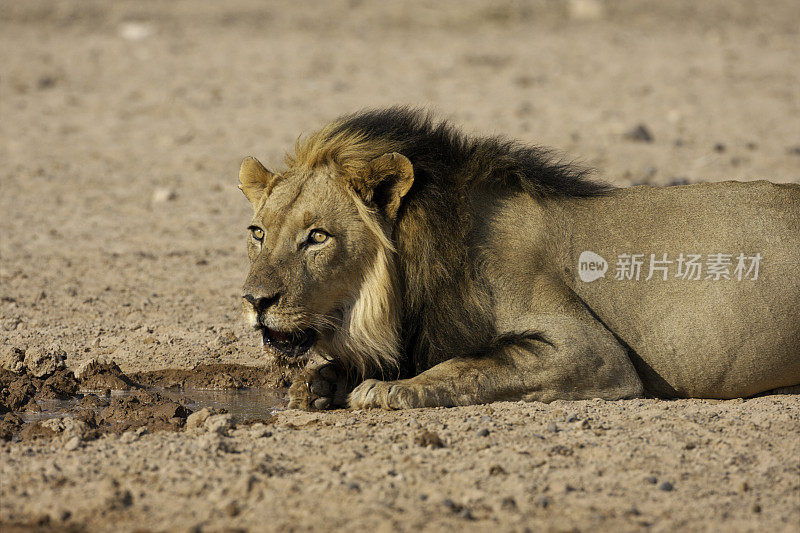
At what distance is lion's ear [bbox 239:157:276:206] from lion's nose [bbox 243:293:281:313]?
0.73 meters

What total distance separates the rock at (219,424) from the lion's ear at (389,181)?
1241 mm

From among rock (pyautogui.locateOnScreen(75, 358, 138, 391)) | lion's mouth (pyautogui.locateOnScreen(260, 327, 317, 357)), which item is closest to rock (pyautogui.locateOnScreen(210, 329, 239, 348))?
rock (pyautogui.locateOnScreen(75, 358, 138, 391))

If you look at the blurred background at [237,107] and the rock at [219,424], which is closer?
the rock at [219,424]

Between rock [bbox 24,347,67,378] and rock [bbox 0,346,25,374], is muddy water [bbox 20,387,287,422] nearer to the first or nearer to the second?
rock [bbox 24,347,67,378]

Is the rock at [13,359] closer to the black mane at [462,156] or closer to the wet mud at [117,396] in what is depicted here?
the wet mud at [117,396]

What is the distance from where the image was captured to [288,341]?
5102 mm

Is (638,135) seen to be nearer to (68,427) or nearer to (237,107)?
(237,107)

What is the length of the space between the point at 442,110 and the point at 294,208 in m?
8.13

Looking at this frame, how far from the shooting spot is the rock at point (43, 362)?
5.93 meters

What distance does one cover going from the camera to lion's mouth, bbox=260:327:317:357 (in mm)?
5086

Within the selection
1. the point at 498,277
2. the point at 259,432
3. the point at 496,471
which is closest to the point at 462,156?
the point at 498,277

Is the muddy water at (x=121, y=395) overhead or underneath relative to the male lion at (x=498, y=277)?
underneath

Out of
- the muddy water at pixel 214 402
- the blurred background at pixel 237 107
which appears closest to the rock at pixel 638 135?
the blurred background at pixel 237 107

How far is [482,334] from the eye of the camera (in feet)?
17.0
